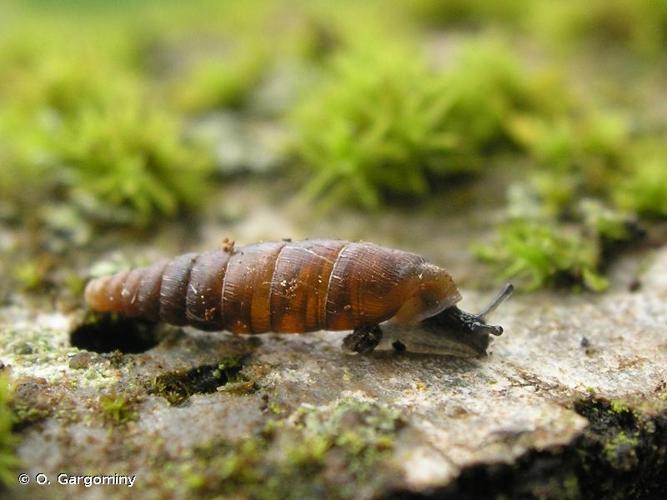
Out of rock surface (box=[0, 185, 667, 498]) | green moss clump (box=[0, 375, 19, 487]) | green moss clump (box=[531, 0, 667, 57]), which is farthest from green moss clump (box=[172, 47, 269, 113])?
green moss clump (box=[0, 375, 19, 487])

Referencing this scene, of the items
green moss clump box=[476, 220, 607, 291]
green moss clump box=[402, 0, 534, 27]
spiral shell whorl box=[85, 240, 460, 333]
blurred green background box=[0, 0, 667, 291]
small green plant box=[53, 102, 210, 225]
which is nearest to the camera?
spiral shell whorl box=[85, 240, 460, 333]

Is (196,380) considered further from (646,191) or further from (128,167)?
(646,191)

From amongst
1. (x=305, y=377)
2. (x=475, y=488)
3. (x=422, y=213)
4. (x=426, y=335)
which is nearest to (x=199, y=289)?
(x=305, y=377)

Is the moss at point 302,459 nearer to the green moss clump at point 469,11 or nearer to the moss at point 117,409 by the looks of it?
the moss at point 117,409

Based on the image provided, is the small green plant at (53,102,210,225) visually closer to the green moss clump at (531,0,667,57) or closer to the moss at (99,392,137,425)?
the moss at (99,392,137,425)

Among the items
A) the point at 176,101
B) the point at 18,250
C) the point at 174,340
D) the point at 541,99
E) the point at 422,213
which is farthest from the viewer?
the point at 176,101

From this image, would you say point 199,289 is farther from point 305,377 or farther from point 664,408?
point 664,408
